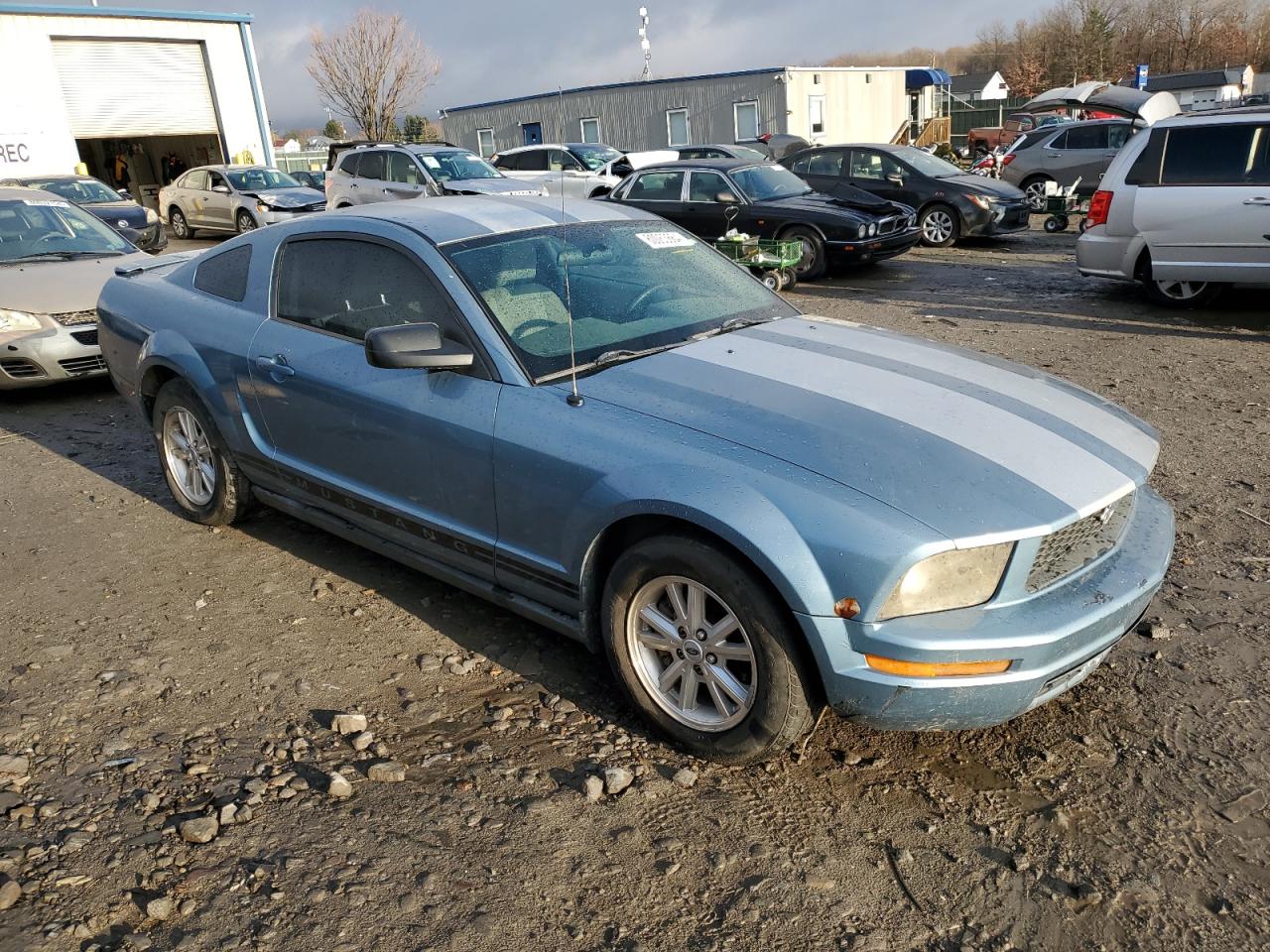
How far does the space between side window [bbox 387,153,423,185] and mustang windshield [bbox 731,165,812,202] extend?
5.74 m

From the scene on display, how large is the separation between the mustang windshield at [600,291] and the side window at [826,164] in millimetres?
11756

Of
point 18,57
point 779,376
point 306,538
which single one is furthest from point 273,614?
point 18,57

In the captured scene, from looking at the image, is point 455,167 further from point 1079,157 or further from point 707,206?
point 1079,157

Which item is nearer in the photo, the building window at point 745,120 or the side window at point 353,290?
the side window at point 353,290

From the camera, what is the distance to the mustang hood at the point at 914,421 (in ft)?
9.04

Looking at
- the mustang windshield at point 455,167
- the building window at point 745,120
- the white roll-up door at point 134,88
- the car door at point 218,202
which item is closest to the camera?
the mustang windshield at point 455,167

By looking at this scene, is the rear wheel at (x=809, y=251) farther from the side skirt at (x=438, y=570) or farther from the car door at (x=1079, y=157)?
the side skirt at (x=438, y=570)

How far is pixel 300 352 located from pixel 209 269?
3.76 feet

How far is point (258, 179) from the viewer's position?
18984mm

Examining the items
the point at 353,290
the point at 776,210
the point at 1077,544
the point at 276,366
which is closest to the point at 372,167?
the point at 776,210

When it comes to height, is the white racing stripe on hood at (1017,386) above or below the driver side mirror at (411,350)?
below

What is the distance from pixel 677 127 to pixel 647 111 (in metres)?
1.26

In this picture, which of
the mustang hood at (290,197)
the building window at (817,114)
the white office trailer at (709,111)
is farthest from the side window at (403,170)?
the building window at (817,114)

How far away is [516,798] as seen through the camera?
2.94 m
